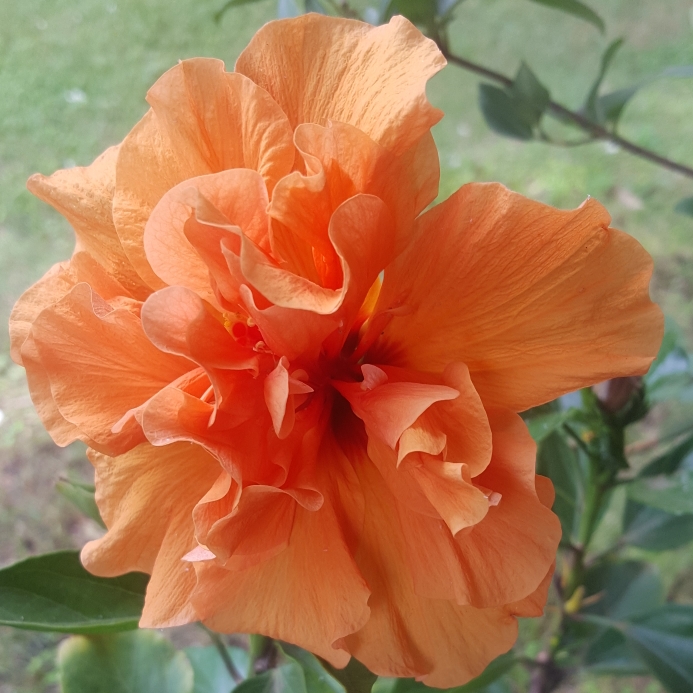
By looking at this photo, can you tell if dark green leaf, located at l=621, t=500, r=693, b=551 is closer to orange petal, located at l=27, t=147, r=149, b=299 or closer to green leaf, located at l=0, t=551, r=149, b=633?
green leaf, located at l=0, t=551, r=149, b=633

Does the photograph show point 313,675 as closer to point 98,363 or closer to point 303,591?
point 303,591

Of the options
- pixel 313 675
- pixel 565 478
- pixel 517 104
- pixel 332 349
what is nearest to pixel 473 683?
pixel 313 675

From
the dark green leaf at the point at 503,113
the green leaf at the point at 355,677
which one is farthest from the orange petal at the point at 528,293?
the dark green leaf at the point at 503,113

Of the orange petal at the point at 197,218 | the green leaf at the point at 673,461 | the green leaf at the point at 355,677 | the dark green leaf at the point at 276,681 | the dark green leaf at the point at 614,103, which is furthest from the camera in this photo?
the dark green leaf at the point at 614,103

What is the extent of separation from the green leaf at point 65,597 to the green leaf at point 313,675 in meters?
0.14

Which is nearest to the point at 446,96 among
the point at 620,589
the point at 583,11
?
the point at 583,11

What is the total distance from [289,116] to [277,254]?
96 mm

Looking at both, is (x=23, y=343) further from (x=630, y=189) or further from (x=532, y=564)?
(x=630, y=189)

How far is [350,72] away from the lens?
390 mm

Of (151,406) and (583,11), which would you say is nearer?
(151,406)

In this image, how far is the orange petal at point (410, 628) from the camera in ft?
1.37

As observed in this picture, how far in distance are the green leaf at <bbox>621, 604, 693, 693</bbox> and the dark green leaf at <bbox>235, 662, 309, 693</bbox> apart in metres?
0.49

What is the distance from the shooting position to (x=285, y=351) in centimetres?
37

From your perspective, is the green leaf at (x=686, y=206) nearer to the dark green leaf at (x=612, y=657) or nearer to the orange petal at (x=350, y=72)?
the dark green leaf at (x=612, y=657)
